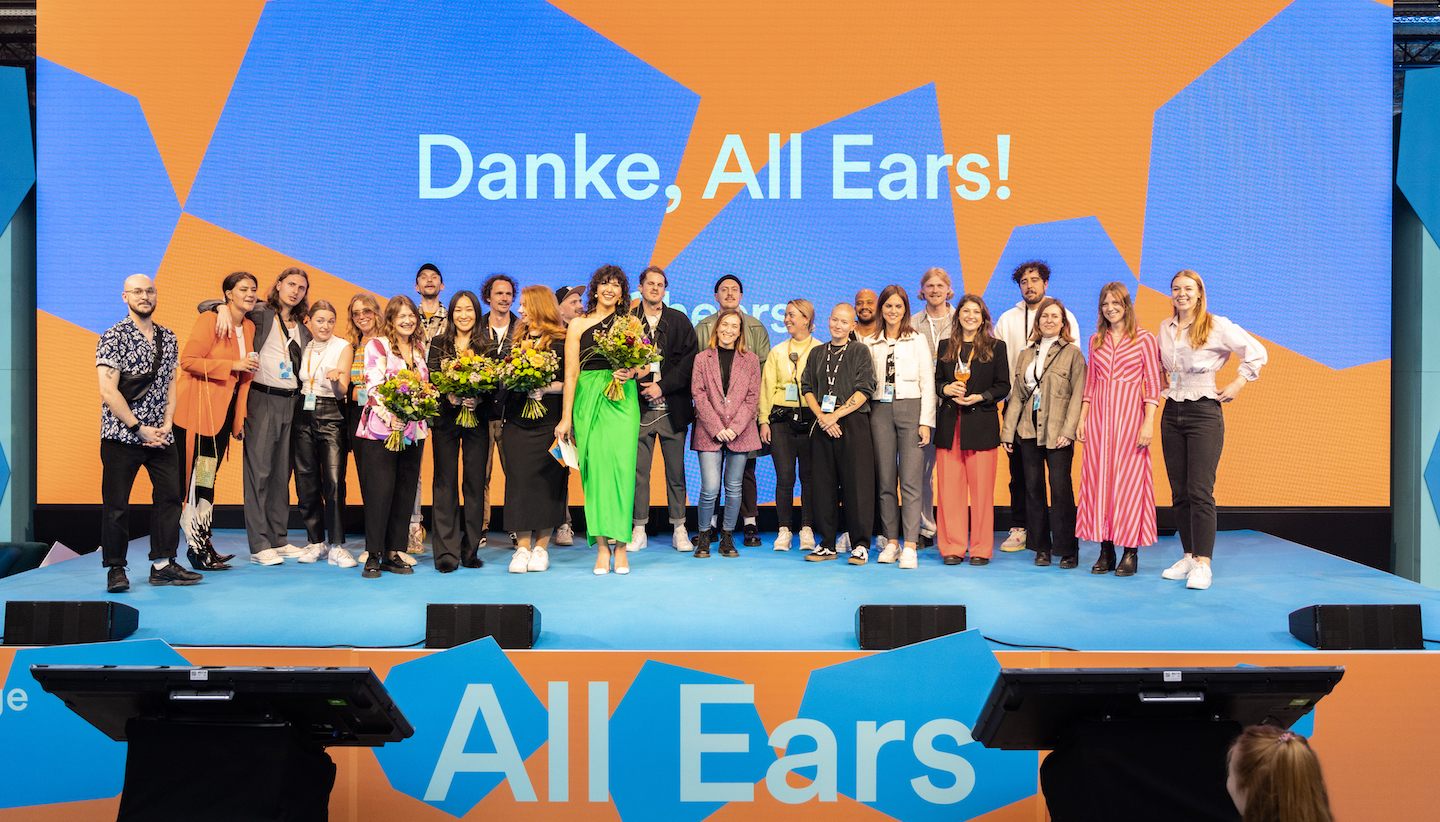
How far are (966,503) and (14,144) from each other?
6.73 meters

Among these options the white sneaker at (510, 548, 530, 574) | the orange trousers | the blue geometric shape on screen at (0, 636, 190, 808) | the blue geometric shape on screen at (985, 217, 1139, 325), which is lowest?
the blue geometric shape on screen at (0, 636, 190, 808)

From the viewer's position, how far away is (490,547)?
5.65m

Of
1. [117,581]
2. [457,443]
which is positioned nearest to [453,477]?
[457,443]

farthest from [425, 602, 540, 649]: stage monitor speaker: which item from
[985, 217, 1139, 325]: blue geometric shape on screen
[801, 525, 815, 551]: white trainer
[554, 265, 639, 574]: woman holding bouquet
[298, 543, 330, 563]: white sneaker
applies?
[985, 217, 1139, 325]: blue geometric shape on screen

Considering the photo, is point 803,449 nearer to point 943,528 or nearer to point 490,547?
point 943,528

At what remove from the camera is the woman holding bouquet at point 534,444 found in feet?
15.7

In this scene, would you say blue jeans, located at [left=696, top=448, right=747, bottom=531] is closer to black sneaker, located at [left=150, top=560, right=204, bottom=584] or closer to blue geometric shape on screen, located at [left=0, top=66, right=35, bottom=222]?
black sneaker, located at [left=150, top=560, right=204, bottom=584]

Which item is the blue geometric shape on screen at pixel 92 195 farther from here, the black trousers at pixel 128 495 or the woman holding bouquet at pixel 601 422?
the woman holding bouquet at pixel 601 422

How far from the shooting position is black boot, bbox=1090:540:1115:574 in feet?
16.1

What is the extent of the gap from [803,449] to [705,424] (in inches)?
24.2

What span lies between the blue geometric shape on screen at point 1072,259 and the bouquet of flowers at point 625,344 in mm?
2822

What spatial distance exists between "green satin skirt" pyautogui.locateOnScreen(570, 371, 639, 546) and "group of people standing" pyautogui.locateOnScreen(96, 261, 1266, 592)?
0.01 meters

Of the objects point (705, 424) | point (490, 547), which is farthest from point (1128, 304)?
point (490, 547)

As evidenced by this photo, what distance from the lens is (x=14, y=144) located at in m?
6.25
